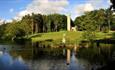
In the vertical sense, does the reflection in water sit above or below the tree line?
below

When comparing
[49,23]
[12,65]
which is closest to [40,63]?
[12,65]

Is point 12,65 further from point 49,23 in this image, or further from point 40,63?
point 49,23

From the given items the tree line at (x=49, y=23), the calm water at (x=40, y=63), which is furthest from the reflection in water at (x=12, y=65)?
the tree line at (x=49, y=23)

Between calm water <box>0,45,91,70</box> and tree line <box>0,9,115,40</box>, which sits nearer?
calm water <box>0,45,91,70</box>

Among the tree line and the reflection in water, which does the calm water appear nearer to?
the reflection in water

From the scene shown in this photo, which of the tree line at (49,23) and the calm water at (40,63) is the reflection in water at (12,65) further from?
the tree line at (49,23)

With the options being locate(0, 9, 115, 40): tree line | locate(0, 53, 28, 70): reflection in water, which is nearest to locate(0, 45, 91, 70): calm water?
locate(0, 53, 28, 70): reflection in water

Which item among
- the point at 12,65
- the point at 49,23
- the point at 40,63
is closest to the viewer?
the point at 12,65

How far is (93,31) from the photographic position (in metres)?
103

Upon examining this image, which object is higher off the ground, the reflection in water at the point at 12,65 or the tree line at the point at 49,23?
the tree line at the point at 49,23

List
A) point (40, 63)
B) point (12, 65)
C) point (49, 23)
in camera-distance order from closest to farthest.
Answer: point (12, 65)
point (40, 63)
point (49, 23)

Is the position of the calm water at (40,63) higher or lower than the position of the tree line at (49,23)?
lower

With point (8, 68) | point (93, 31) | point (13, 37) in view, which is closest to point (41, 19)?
point (13, 37)

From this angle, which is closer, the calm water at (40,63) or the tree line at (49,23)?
the calm water at (40,63)
